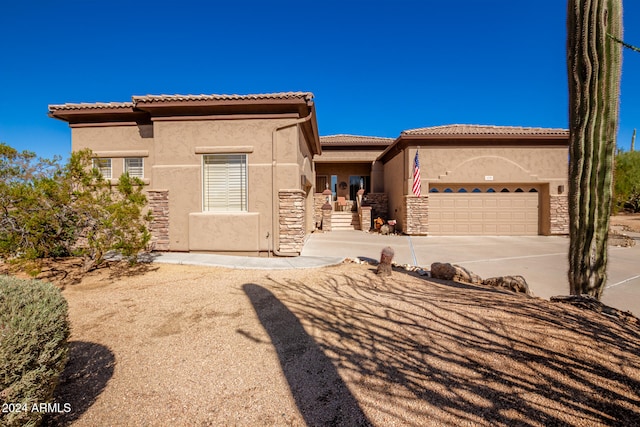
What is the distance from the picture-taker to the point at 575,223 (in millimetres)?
4555

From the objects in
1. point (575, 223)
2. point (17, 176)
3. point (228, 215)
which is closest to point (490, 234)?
point (575, 223)

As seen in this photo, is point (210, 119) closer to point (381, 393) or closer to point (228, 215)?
point (228, 215)

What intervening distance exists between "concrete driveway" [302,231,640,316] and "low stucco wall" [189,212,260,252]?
6.38ft

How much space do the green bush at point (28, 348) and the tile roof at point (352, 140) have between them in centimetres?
1958

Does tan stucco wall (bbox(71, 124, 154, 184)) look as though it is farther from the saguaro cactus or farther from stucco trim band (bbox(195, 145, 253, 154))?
the saguaro cactus

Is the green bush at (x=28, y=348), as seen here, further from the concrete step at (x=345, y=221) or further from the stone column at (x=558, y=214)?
the stone column at (x=558, y=214)

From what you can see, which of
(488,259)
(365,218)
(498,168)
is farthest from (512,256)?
(365,218)

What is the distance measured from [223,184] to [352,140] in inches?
579

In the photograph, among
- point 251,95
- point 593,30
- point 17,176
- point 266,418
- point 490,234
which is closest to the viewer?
point 266,418

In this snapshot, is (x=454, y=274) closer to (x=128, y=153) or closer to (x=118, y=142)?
(x=128, y=153)

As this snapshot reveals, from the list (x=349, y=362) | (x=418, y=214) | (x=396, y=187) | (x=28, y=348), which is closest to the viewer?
(x=28, y=348)

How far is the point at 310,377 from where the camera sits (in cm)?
288

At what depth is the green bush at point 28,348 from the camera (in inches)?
72.6

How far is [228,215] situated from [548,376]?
26.1 feet
